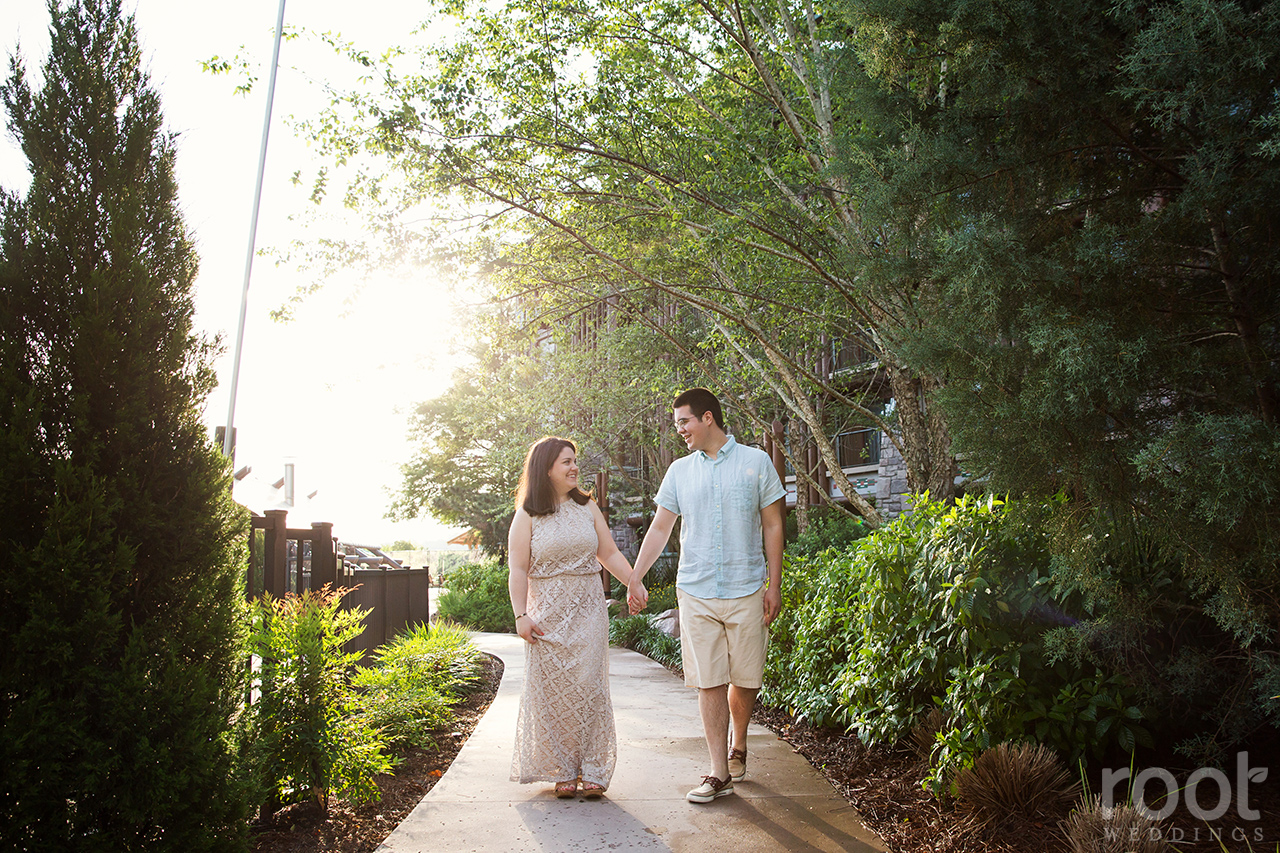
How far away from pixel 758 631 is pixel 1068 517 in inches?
63.8

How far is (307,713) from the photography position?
12.5 feet

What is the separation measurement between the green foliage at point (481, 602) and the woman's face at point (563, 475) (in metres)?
13.2

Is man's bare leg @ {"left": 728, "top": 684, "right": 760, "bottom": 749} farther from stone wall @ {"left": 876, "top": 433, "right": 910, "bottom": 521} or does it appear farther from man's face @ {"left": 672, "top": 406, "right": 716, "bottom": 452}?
stone wall @ {"left": 876, "top": 433, "right": 910, "bottom": 521}

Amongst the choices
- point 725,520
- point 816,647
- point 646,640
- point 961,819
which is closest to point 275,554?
point 725,520

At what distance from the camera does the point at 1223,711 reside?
138 inches

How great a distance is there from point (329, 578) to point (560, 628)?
10.6 feet

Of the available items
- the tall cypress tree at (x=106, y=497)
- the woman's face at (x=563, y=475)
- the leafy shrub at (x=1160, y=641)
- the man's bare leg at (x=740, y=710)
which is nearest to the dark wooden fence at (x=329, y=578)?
the tall cypress tree at (x=106, y=497)

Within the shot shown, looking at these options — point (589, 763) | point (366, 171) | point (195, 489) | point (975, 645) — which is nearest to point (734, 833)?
point (589, 763)

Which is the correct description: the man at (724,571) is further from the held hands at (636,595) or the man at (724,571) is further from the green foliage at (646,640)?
the green foliage at (646,640)

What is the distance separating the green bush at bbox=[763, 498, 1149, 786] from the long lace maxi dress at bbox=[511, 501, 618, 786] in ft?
4.84

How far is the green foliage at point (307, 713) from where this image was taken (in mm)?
3740

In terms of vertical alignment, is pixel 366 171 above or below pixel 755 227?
above

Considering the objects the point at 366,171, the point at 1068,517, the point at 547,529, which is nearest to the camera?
the point at 1068,517

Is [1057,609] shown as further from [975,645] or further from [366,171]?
[366,171]
